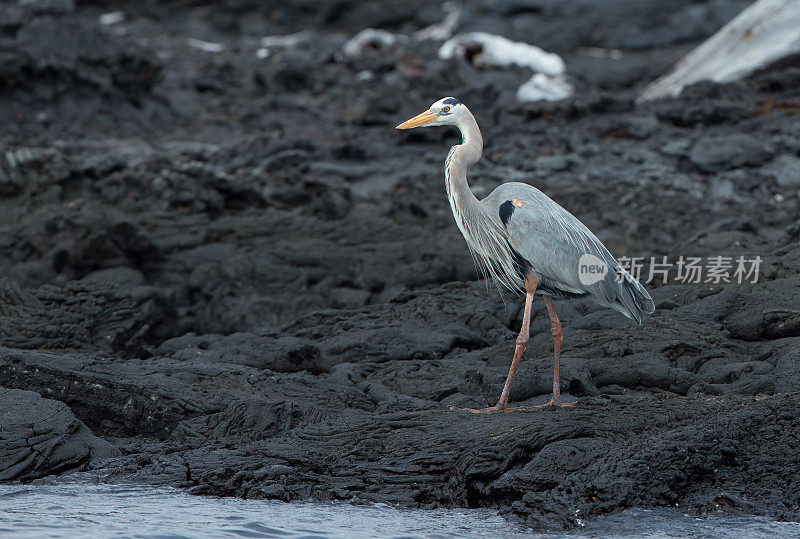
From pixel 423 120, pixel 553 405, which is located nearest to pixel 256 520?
pixel 553 405

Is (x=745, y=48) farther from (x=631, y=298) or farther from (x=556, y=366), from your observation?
(x=556, y=366)

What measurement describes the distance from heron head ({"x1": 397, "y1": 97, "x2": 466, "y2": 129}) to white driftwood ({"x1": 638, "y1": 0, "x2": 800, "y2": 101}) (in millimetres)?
10799

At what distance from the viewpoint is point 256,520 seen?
5.70 metres

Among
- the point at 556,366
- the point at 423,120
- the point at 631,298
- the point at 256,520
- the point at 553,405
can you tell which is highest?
the point at 423,120

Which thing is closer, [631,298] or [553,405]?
[553,405]

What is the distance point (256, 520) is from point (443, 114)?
118 inches

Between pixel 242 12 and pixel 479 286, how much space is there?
20.6 m

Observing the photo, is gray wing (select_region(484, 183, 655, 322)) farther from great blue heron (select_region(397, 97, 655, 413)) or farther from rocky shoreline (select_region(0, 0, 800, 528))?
rocky shoreline (select_region(0, 0, 800, 528))

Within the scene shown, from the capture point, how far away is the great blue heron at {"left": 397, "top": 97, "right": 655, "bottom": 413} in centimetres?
679

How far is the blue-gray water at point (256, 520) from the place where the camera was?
5.35m

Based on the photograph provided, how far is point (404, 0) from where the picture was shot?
2792 cm

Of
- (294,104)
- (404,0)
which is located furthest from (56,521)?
(404,0)

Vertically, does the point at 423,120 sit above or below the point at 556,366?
above

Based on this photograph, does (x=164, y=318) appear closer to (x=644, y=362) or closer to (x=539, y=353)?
(x=539, y=353)
